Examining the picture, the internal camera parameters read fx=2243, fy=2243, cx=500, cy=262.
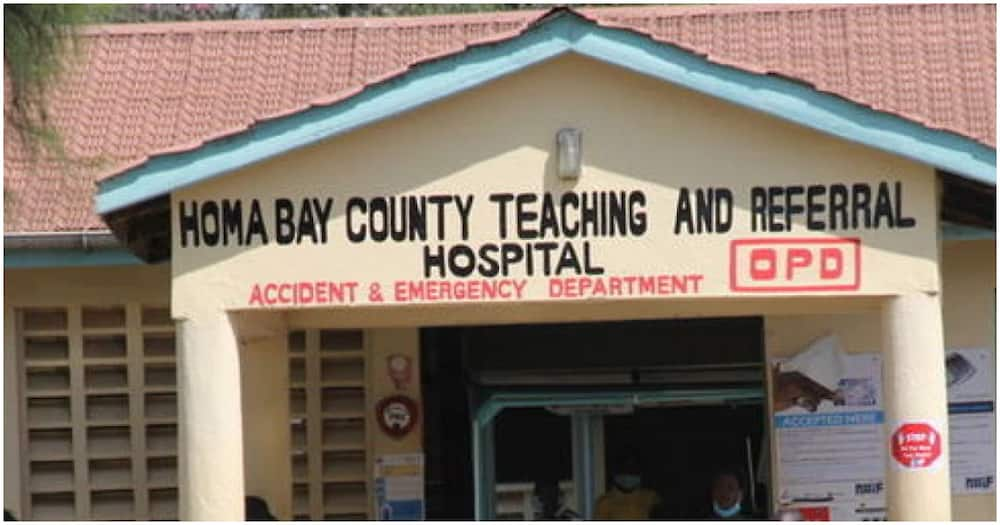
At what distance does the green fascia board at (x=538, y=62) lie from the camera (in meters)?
12.0

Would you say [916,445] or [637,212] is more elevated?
[637,212]

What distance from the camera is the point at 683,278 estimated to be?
12297mm

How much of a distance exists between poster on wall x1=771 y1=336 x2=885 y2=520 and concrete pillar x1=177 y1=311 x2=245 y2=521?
4.48 m

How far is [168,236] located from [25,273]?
89.5 inches

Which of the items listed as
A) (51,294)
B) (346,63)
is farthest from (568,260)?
(346,63)

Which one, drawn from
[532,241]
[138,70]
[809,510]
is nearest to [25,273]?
[138,70]

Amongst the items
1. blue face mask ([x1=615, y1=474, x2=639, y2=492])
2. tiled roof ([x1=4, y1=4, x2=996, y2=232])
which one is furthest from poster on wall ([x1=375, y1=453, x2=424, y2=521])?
tiled roof ([x1=4, y1=4, x2=996, y2=232])

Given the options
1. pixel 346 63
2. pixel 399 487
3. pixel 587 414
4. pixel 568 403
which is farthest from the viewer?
pixel 346 63

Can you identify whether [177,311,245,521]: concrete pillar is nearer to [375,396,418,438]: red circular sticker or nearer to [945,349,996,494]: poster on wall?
[375,396,418,438]: red circular sticker

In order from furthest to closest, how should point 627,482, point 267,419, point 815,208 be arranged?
1. point 627,482
2. point 267,419
3. point 815,208

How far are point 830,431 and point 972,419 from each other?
3.17 ft

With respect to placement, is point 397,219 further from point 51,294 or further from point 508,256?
point 51,294

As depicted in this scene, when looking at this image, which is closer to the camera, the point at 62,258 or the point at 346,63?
the point at 62,258

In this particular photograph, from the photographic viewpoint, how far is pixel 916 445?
12188mm
